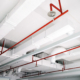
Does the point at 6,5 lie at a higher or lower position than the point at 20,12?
higher

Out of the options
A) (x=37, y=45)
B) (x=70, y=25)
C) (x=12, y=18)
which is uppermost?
(x=12, y=18)

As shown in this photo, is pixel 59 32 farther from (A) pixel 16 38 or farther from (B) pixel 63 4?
(A) pixel 16 38

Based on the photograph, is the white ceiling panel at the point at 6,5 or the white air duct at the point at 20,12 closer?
the white air duct at the point at 20,12

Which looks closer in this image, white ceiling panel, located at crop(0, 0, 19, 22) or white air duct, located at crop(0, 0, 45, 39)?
white air duct, located at crop(0, 0, 45, 39)

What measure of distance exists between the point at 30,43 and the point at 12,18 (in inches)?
51.4

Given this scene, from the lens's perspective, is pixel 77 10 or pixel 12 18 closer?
pixel 12 18

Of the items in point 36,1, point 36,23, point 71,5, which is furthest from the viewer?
point 36,23

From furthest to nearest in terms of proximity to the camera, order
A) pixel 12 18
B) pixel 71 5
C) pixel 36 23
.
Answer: pixel 36 23 < pixel 71 5 < pixel 12 18

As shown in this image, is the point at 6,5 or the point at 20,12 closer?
the point at 20,12

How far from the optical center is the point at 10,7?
7.43 feet

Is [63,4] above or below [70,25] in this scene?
above

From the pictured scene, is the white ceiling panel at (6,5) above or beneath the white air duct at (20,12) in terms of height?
above

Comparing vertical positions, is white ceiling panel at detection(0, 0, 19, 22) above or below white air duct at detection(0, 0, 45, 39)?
above

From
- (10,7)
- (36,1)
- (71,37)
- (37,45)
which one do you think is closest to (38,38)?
(37,45)
